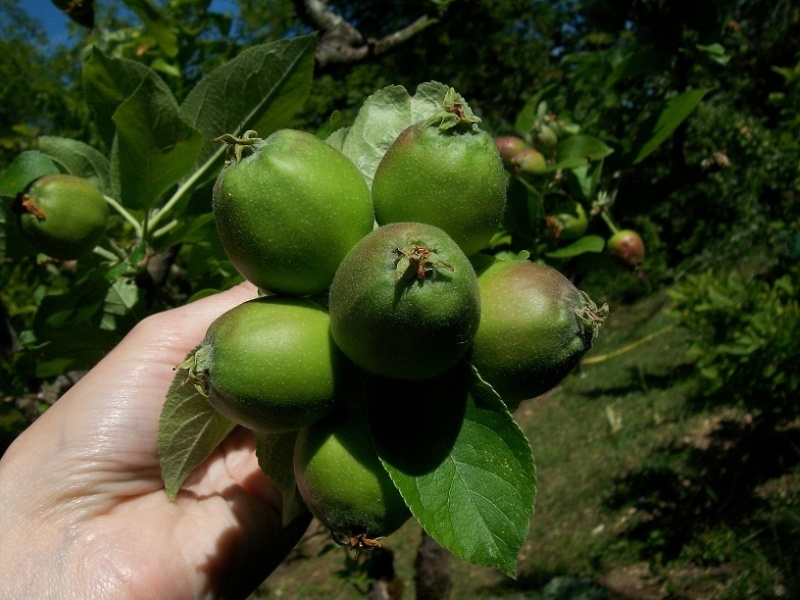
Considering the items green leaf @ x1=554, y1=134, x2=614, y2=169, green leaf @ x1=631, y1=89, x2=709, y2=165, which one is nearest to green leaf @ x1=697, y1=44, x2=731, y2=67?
green leaf @ x1=631, y1=89, x2=709, y2=165

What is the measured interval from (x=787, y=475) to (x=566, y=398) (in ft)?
13.7

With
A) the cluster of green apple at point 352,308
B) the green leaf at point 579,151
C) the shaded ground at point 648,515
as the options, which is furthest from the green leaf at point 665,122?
the shaded ground at point 648,515

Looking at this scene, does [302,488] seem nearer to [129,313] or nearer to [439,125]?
[439,125]

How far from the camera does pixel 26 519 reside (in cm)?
154

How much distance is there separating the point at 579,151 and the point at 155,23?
1660mm

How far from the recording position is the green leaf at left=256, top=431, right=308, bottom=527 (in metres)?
1.29

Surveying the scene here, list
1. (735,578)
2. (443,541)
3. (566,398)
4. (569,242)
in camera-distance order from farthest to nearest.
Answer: (566,398), (735,578), (569,242), (443,541)

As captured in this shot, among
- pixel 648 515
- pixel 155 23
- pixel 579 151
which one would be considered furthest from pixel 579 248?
pixel 648 515

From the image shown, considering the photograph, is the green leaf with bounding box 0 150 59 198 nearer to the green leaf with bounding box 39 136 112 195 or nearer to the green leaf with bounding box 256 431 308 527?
the green leaf with bounding box 39 136 112 195

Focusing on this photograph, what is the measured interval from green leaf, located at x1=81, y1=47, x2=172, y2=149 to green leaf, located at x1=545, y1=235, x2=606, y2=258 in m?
1.12

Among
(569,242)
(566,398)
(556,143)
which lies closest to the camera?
(569,242)

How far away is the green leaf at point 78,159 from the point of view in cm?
184

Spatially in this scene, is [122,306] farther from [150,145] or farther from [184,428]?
[184,428]

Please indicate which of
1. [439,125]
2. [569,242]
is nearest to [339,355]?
[439,125]
